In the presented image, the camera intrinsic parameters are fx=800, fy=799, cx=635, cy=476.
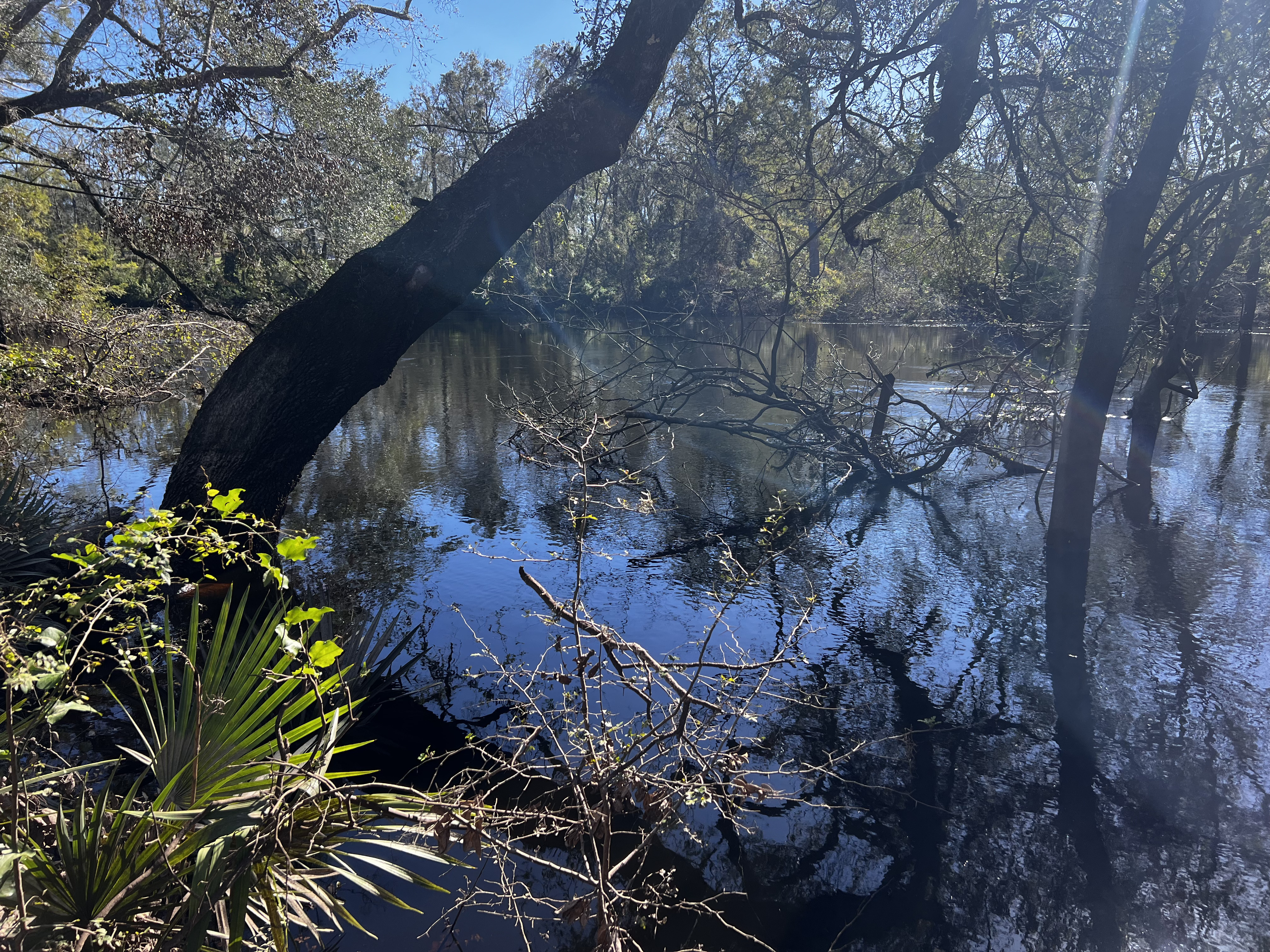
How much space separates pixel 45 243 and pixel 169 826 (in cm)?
2461

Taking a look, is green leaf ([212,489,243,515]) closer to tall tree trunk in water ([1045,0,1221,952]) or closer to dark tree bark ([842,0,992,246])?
tall tree trunk in water ([1045,0,1221,952])

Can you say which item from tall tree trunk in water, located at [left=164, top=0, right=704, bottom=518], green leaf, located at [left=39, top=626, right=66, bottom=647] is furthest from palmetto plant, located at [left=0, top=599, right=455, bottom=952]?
tall tree trunk in water, located at [left=164, top=0, right=704, bottom=518]

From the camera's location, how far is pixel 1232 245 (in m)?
11.1

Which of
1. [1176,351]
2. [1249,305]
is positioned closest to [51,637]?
[1176,351]

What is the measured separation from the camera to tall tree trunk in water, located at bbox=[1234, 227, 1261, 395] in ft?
42.0

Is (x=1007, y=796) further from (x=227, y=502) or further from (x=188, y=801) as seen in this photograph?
(x=227, y=502)

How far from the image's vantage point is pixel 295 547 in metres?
2.30

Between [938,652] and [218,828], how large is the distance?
17.9 ft

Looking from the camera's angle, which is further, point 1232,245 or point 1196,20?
point 1232,245

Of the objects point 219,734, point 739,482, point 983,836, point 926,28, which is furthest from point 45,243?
point 983,836

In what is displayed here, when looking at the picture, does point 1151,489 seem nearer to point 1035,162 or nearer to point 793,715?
point 1035,162

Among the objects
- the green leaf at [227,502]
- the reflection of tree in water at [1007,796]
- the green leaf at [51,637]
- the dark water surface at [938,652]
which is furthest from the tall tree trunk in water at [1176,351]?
the green leaf at [51,637]

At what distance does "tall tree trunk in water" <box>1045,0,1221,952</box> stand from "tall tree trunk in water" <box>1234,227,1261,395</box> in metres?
5.51

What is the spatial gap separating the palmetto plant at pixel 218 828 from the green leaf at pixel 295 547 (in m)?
0.16
